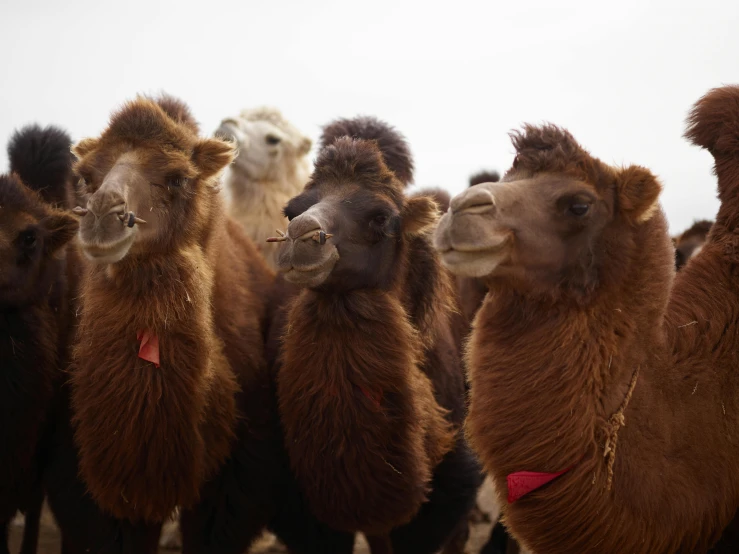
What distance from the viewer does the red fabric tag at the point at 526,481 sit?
154 inches

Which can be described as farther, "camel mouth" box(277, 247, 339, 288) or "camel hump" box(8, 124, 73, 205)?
"camel hump" box(8, 124, 73, 205)

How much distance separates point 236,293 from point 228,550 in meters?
1.59

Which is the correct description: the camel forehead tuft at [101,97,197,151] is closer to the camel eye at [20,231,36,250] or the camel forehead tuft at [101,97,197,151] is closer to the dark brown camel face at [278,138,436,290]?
the dark brown camel face at [278,138,436,290]

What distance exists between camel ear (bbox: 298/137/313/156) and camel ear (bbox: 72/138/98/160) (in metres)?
4.76

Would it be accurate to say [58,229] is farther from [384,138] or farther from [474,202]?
[474,202]

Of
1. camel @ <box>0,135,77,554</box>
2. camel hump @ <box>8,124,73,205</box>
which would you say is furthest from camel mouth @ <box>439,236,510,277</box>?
camel hump @ <box>8,124,73,205</box>

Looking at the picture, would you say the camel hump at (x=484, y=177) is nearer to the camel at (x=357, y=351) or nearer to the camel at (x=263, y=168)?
the camel at (x=263, y=168)

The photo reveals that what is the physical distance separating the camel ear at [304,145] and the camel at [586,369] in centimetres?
590

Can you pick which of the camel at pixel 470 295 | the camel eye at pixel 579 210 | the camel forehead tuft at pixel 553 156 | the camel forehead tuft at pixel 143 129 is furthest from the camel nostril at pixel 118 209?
the camel at pixel 470 295

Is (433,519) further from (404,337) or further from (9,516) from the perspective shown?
(9,516)

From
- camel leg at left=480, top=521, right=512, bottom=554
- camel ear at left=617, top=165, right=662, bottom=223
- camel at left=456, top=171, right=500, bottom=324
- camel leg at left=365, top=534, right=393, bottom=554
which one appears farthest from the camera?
camel at left=456, top=171, right=500, bottom=324

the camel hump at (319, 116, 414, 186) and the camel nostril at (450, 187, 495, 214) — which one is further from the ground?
the camel hump at (319, 116, 414, 186)

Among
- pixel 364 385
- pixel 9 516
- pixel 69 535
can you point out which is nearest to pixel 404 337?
pixel 364 385

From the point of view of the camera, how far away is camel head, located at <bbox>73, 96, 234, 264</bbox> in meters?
4.63
